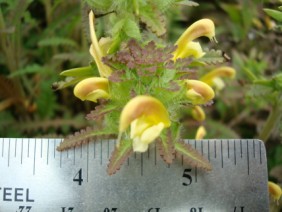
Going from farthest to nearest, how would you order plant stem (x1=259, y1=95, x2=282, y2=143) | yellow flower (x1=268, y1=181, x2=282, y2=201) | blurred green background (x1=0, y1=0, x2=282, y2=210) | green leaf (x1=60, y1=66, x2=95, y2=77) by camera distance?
1. blurred green background (x1=0, y1=0, x2=282, y2=210)
2. plant stem (x1=259, y1=95, x2=282, y2=143)
3. yellow flower (x1=268, y1=181, x2=282, y2=201)
4. green leaf (x1=60, y1=66, x2=95, y2=77)

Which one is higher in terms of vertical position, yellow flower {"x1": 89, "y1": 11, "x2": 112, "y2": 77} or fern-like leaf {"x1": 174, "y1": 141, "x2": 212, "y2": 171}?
yellow flower {"x1": 89, "y1": 11, "x2": 112, "y2": 77}

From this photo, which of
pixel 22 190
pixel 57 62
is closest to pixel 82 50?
pixel 57 62

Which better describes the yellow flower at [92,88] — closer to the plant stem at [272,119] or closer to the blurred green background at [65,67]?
the blurred green background at [65,67]

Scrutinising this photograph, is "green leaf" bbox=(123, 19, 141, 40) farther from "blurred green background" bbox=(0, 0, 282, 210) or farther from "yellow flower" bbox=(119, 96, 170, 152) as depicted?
"blurred green background" bbox=(0, 0, 282, 210)

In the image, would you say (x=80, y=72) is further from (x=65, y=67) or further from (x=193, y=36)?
(x=65, y=67)

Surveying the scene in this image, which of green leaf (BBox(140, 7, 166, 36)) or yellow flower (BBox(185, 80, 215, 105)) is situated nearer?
yellow flower (BBox(185, 80, 215, 105))

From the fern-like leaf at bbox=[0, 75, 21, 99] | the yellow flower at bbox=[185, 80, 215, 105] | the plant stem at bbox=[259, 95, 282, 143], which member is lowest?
the yellow flower at bbox=[185, 80, 215, 105]

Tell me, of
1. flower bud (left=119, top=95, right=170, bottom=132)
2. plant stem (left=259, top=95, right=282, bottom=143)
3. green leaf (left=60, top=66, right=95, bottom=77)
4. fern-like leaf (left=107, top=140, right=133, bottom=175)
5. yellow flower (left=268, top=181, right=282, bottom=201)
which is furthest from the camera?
plant stem (left=259, top=95, right=282, bottom=143)

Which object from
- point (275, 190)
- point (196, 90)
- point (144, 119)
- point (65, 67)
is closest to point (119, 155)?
point (144, 119)

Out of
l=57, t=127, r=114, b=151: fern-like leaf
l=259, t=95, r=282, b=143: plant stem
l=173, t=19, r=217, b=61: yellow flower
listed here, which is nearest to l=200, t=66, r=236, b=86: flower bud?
l=259, t=95, r=282, b=143: plant stem
